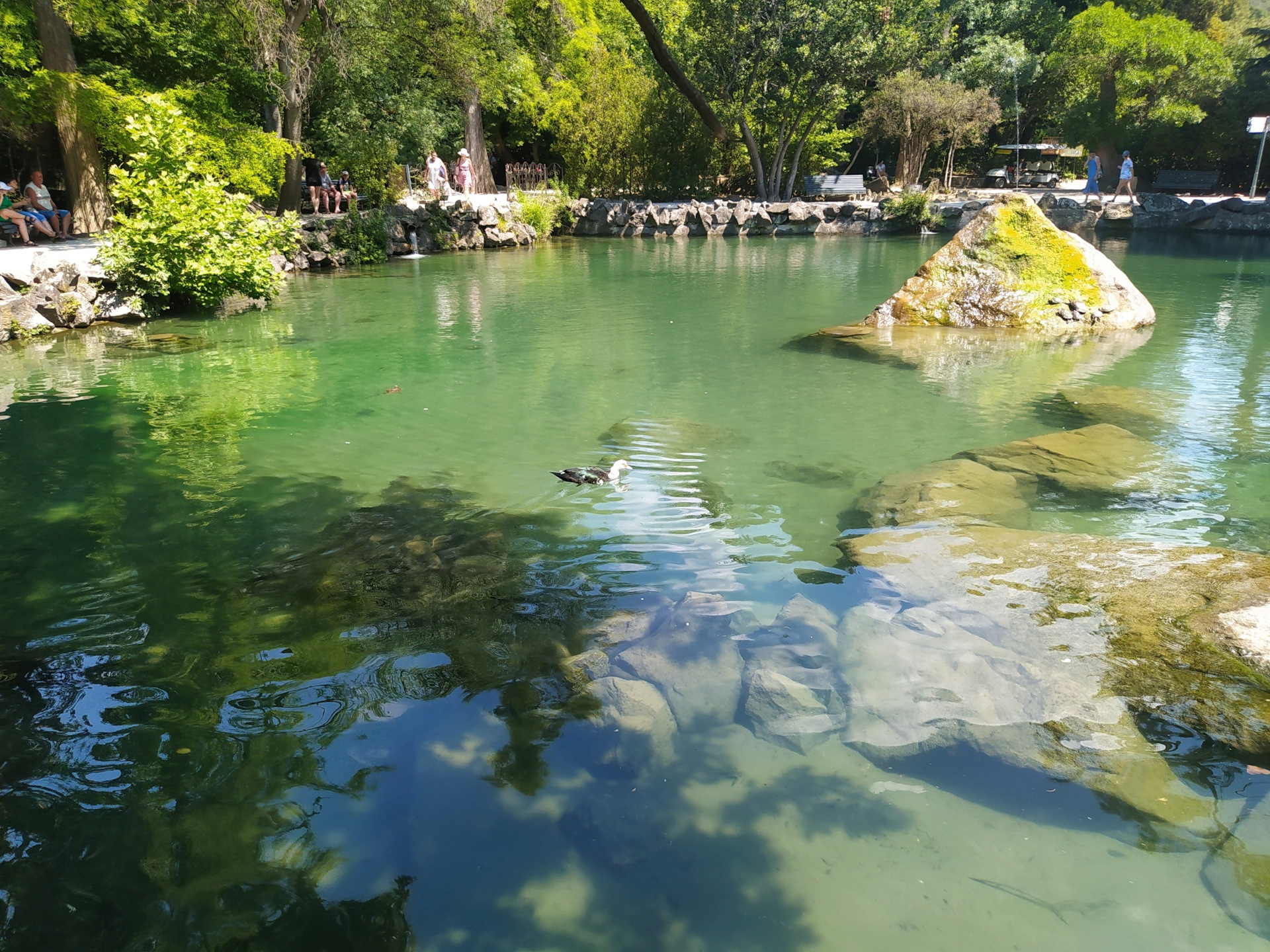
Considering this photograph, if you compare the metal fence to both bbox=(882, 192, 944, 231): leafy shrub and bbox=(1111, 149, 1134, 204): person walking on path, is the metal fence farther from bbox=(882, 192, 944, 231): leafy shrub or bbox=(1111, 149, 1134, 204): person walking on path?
bbox=(1111, 149, 1134, 204): person walking on path

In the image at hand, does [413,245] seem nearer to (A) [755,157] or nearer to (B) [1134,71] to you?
(A) [755,157]

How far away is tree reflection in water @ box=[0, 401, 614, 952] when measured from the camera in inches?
105

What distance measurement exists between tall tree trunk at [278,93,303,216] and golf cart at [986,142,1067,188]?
27103 millimetres

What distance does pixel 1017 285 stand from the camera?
12.0m

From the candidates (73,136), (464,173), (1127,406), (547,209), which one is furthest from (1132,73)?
(73,136)

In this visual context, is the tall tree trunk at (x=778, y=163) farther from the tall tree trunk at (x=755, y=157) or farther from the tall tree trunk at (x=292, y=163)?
the tall tree trunk at (x=292, y=163)

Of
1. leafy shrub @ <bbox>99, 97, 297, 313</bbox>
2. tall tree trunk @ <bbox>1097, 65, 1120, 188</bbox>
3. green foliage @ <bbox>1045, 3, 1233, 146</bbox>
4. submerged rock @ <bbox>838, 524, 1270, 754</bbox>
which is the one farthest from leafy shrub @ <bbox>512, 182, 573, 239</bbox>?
submerged rock @ <bbox>838, 524, 1270, 754</bbox>

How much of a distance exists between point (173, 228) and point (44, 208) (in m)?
6.22

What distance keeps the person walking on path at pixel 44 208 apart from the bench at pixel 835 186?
24657mm

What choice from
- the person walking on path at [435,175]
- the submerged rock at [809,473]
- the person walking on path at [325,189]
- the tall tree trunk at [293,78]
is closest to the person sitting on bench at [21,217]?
the tall tree trunk at [293,78]

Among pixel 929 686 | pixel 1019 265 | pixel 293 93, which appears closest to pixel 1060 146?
pixel 1019 265

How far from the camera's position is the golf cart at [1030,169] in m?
35.3

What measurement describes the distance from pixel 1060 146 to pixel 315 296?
3294 centimetres

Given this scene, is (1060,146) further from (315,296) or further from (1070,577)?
(1070,577)
